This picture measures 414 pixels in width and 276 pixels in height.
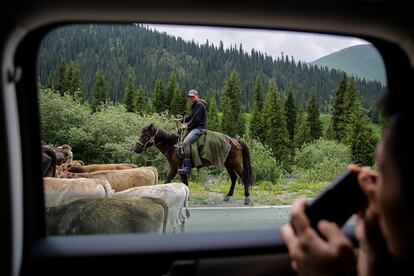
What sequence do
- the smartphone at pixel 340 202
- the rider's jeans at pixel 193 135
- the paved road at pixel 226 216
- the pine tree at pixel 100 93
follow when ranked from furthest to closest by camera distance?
1. the rider's jeans at pixel 193 135
2. the pine tree at pixel 100 93
3. the paved road at pixel 226 216
4. the smartphone at pixel 340 202

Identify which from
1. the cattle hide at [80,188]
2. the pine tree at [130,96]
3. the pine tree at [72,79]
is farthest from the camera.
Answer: the pine tree at [130,96]

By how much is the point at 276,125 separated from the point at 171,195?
6.33 feet

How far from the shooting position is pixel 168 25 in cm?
194

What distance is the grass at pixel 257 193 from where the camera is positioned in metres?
5.55

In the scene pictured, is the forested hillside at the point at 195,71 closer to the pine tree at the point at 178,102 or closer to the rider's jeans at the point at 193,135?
the pine tree at the point at 178,102

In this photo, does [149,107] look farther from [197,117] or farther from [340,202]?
[340,202]

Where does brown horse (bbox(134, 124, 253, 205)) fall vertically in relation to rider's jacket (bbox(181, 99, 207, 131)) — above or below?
below

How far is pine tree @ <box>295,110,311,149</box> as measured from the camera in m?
6.33

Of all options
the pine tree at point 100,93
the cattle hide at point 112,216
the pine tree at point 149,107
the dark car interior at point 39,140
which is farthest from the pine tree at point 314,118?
the dark car interior at point 39,140

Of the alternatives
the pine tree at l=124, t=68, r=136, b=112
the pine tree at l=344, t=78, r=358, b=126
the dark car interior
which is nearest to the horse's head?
the pine tree at l=124, t=68, r=136, b=112

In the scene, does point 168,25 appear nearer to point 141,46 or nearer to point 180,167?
point 141,46

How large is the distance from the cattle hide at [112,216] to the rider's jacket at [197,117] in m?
2.11

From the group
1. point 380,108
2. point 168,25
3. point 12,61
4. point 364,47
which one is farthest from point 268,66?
point 380,108

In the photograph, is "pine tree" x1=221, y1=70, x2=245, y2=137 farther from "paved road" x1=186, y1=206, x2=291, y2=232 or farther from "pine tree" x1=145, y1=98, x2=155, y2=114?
"paved road" x1=186, y1=206, x2=291, y2=232
